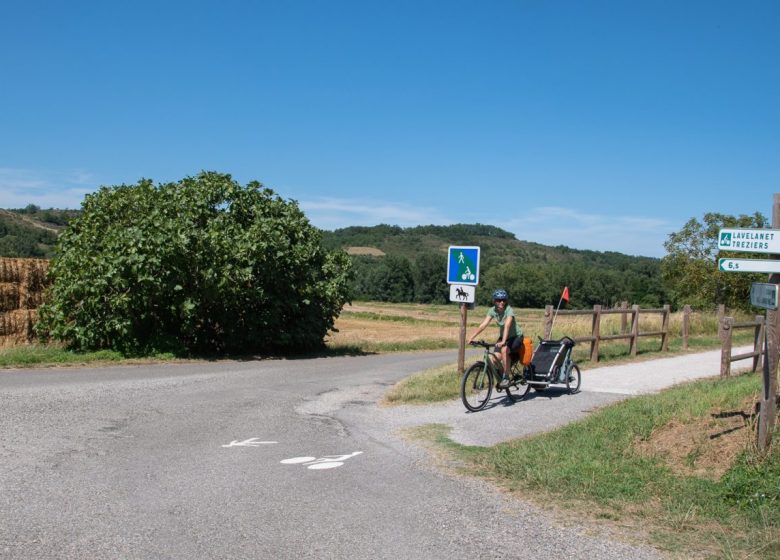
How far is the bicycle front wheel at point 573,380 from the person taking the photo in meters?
12.7

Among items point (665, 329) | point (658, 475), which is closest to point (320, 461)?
point (658, 475)

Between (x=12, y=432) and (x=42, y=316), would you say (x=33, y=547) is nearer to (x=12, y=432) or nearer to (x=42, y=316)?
(x=12, y=432)

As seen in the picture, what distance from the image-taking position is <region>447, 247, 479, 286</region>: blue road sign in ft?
46.7

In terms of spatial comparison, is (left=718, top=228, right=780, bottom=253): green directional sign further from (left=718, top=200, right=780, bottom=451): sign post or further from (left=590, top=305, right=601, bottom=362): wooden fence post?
(left=590, top=305, right=601, bottom=362): wooden fence post

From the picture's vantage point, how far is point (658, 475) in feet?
22.7

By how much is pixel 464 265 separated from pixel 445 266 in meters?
102

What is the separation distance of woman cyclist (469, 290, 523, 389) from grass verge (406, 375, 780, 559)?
7.37 ft

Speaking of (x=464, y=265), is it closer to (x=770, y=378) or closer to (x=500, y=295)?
(x=500, y=295)

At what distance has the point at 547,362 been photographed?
12406 mm

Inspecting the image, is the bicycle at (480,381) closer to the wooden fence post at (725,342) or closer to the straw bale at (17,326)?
the wooden fence post at (725,342)

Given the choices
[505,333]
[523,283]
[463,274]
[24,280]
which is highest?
[523,283]

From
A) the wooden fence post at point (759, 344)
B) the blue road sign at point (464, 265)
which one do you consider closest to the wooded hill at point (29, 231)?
the blue road sign at point (464, 265)

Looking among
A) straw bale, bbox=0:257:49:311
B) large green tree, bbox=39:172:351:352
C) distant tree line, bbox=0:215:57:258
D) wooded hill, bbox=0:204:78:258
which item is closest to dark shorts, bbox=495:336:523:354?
large green tree, bbox=39:172:351:352

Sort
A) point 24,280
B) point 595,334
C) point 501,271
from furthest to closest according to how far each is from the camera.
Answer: point 501,271 < point 24,280 < point 595,334
